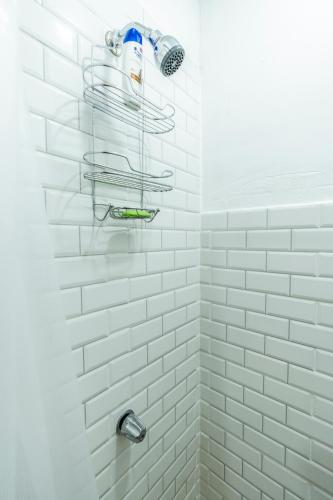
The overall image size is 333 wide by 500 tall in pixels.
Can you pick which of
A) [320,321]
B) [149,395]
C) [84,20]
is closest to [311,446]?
[320,321]

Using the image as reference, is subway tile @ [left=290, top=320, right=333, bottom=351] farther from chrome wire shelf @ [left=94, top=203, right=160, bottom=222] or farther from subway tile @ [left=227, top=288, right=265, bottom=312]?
chrome wire shelf @ [left=94, top=203, right=160, bottom=222]

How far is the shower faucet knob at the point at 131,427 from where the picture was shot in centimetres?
78

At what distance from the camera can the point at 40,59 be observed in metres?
0.61

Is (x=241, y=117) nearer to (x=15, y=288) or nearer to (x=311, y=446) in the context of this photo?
(x=15, y=288)

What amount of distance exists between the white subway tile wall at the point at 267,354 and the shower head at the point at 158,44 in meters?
0.59

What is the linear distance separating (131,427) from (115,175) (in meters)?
0.80

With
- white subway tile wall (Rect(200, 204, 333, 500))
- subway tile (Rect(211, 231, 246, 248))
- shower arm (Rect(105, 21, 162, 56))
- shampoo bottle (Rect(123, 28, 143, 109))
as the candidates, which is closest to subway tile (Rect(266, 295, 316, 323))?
white subway tile wall (Rect(200, 204, 333, 500))

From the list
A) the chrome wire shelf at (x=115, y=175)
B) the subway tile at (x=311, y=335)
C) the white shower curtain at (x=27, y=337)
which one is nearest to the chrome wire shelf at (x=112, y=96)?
the chrome wire shelf at (x=115, y=175)

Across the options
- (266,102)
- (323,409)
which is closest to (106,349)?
(323,409)

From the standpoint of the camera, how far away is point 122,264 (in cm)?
84

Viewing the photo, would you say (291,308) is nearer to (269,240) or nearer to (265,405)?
(269,240)

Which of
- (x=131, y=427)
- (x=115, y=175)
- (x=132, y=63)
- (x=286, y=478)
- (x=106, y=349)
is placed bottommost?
(x=286, y=478)

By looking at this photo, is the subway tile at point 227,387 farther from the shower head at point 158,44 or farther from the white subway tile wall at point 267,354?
the shower head at point 158,44

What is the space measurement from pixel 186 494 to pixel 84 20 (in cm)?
187
